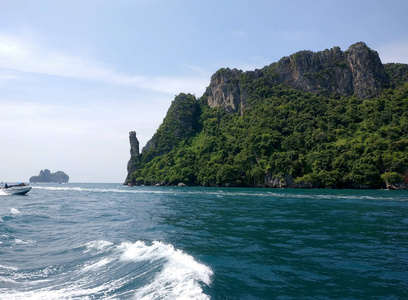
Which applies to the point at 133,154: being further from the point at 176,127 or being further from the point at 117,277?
the point at 117,277

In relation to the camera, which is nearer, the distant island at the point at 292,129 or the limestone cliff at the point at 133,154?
the distant island at the point at 292,129

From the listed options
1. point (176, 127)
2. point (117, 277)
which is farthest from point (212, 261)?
point (176, 127)

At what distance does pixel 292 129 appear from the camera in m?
114

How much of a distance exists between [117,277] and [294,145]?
9615 cm

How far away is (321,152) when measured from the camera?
291 feet

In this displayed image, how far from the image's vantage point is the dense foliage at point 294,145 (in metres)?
76.6

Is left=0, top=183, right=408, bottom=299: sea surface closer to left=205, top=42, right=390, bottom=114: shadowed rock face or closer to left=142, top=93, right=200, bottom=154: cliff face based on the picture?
left=205, top=42, right=390, bottom=114: shadowed rock face

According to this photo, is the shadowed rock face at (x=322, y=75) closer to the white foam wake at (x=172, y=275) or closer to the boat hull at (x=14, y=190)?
the boat hull at (x=14, y=190)

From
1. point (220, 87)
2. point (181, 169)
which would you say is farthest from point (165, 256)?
point (220, 87)

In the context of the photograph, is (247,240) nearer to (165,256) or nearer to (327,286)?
(165,256)

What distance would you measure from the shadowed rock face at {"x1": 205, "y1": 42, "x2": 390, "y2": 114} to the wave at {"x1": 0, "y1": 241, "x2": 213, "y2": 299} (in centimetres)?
13910

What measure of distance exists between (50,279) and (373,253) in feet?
49.4

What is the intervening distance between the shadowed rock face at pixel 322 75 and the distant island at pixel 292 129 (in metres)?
0.49

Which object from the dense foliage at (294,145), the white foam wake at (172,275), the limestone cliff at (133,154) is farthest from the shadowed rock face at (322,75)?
the white foam wake at (172,275)
